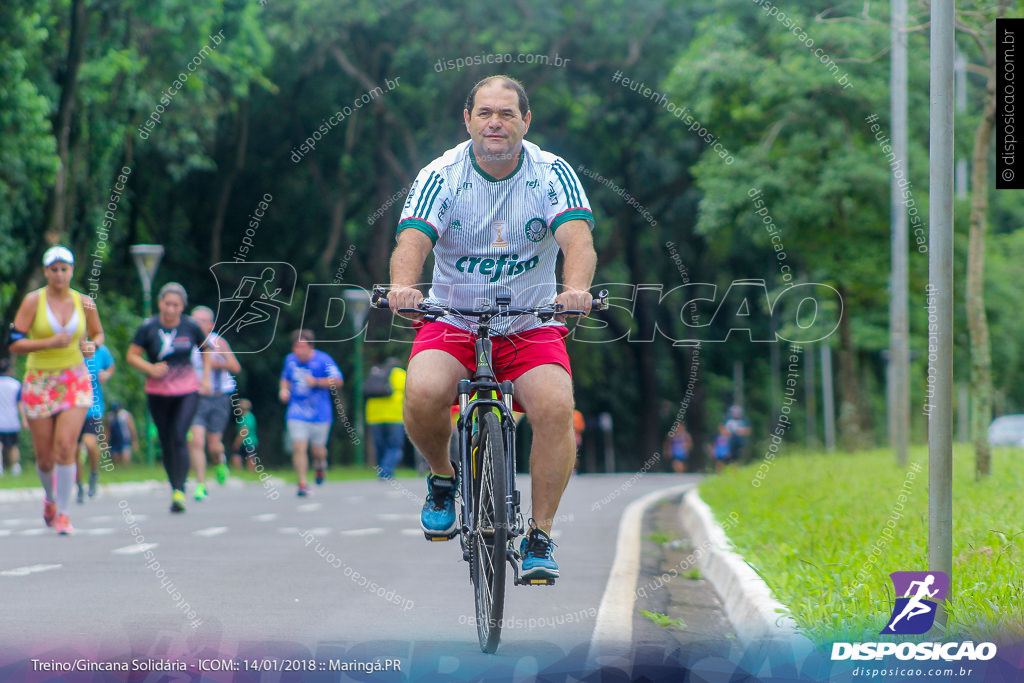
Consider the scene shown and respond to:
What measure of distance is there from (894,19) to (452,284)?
375 inches

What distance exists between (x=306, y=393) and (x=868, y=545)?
31.3ft

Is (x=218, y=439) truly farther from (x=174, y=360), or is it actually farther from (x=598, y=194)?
(x=598, y=194)

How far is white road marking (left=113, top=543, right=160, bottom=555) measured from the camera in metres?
Answer: 8.65

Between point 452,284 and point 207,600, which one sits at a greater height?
point 452,284

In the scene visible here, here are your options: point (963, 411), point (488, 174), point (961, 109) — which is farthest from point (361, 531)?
point (963, 411)

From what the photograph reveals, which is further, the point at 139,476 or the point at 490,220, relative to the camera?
the point at 139,476

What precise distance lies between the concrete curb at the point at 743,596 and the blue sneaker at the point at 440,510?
1226 millimetres

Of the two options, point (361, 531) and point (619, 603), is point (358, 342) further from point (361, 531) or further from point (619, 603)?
point (619, 603)

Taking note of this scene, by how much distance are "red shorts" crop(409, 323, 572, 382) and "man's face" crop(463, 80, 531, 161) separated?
675mm

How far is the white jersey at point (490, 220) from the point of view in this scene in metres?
A: 5.39

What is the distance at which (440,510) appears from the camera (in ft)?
18.4

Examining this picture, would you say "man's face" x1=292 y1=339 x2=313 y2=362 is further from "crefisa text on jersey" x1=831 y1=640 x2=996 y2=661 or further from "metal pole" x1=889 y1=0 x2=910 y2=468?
"crefisa text on jersey" x1=831 y1=640 x2=996 y2=661

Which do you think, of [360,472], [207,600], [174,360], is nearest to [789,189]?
[360,472]

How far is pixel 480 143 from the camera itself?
5.38 metres
